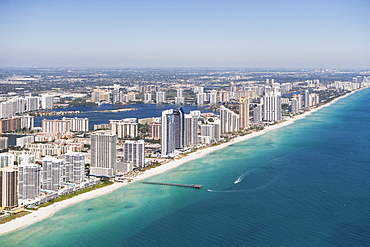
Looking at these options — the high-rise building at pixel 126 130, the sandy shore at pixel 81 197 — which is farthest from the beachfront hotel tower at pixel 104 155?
the high-rise building at pixel 126 130

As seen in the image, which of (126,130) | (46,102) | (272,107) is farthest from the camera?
(46,102)

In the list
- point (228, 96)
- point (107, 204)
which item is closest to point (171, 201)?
point (107, 204)

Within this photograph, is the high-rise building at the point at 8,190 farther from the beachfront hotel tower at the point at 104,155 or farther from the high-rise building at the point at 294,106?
the high-rise building at the point at 294,106

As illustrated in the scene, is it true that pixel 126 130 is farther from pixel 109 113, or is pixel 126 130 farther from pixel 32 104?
pixel 32 104

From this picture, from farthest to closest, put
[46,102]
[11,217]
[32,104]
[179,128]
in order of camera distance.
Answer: [46,102], [32,104], [179,128], [11,217]

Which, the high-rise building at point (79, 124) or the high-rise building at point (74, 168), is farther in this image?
the high-rise building at point (79, 124)

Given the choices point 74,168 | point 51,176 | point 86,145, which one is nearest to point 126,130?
point 86,145

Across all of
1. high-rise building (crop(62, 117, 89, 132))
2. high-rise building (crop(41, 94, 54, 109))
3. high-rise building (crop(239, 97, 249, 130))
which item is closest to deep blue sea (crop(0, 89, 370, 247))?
high-rise building (crop(239, 97, 249, 130))
